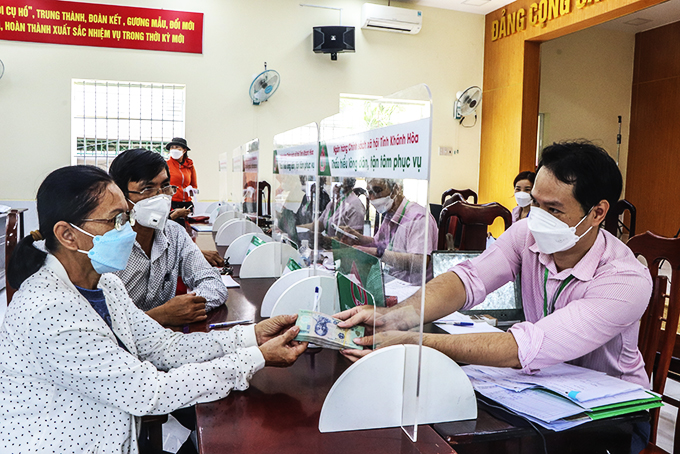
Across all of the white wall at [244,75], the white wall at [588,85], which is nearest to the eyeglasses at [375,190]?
the white wall at [244,75]

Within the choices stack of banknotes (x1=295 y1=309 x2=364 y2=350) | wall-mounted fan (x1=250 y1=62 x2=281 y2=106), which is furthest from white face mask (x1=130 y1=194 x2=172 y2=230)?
wall-mounted fan (x1=250 y1=62 x2=281 y2=106)

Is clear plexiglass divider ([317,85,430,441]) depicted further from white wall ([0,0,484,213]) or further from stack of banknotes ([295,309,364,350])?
white wall ([0,0,484,213])

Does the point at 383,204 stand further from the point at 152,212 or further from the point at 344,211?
the point at 152,212

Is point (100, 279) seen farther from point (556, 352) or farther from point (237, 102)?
point (237, 102)

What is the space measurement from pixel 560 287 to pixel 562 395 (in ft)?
1.37

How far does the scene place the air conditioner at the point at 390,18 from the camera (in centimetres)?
709

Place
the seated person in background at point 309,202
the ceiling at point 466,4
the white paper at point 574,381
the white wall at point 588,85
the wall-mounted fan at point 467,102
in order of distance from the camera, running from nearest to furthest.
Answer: the white paper at point 574,381, the seated person in background at point 309,202, the ceiling at point 466,4, the wall-mounted fan at point 467,102, the white wall at point 588,85

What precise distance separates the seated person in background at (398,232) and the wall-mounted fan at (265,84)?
558 cm

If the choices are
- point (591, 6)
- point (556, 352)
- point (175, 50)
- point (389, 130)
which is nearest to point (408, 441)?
point (556, 352)

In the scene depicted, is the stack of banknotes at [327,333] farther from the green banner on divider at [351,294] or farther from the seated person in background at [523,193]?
the seated person in background at [523,193]

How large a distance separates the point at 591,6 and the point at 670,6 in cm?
197

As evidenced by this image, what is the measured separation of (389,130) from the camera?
3.53ft

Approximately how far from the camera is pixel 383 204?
1170 millimetres

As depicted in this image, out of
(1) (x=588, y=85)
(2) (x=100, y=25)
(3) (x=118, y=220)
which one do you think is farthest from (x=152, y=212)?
(1) (x=588, y=85)
